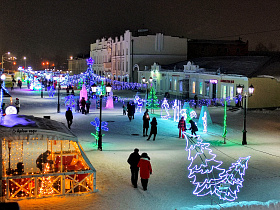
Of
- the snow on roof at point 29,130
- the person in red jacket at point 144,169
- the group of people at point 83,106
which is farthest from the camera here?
the group of people at point 83,106

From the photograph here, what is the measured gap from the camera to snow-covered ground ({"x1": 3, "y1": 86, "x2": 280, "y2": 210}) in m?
10.6

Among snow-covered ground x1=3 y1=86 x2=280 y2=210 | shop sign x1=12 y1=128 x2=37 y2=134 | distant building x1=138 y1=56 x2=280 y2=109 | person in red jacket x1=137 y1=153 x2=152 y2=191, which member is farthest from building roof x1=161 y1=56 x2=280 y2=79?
shop sign x1=12 y1=128 x2=37 y2=134

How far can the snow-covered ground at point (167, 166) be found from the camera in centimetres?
1059

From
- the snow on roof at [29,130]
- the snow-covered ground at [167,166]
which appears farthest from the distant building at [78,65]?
the snow on roof at [29,130]

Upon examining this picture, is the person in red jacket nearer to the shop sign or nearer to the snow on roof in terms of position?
the snow on roof

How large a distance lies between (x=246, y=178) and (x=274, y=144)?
7.00 metres

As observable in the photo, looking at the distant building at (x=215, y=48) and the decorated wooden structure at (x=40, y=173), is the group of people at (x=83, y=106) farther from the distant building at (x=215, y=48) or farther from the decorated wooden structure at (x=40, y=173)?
the distant building at (x=215, y=48)

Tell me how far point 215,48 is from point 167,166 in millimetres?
61934

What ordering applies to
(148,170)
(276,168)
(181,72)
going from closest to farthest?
(148,170) < (276,168) < (181,72)

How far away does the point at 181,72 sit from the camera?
51875 millimetres

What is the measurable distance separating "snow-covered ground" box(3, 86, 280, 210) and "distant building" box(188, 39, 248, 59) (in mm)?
44648

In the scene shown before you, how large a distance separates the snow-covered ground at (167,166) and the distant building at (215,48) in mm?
44648

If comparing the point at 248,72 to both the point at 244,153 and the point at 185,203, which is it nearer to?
the point at 244,153

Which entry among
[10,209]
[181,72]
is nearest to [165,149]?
[10,209]
